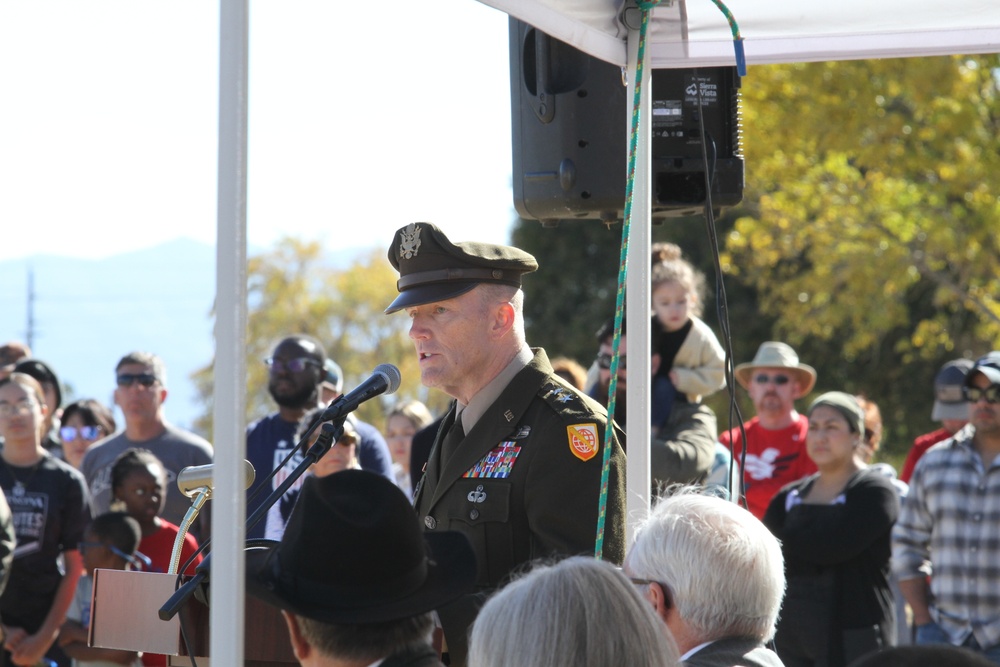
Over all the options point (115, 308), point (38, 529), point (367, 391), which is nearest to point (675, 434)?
point (367, 391)

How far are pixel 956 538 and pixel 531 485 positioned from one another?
10.5 ft

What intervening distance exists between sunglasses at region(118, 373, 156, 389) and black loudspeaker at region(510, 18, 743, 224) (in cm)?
364

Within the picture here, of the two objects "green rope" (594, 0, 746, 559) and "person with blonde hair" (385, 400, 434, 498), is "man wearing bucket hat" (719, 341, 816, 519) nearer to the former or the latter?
"person with blonde hair" (385, 400, 434, 498)

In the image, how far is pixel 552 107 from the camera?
3672mm

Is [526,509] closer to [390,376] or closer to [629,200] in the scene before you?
[390,376]

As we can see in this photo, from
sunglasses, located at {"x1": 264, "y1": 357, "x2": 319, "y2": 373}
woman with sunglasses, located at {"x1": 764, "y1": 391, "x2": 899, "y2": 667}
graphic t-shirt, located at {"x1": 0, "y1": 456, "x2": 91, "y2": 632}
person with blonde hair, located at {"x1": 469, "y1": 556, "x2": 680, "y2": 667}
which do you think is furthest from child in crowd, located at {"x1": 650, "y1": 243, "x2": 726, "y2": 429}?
person with blonde hair, located at {"x1": 469, "y1": 556, "x2": 680, "y2": 667}

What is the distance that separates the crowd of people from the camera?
2092mm

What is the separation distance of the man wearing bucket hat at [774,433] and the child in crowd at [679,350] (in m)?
0.97

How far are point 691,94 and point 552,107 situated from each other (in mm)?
416

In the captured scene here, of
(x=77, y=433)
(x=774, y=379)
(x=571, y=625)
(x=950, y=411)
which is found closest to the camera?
(x=571, y=625)

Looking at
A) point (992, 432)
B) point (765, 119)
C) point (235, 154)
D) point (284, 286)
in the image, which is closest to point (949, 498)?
point (992, 432)

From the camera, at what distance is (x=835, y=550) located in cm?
554

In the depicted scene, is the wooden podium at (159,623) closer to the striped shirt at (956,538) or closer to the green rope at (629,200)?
the green rope at (629,200)

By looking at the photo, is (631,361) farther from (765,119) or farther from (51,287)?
(51,287)
